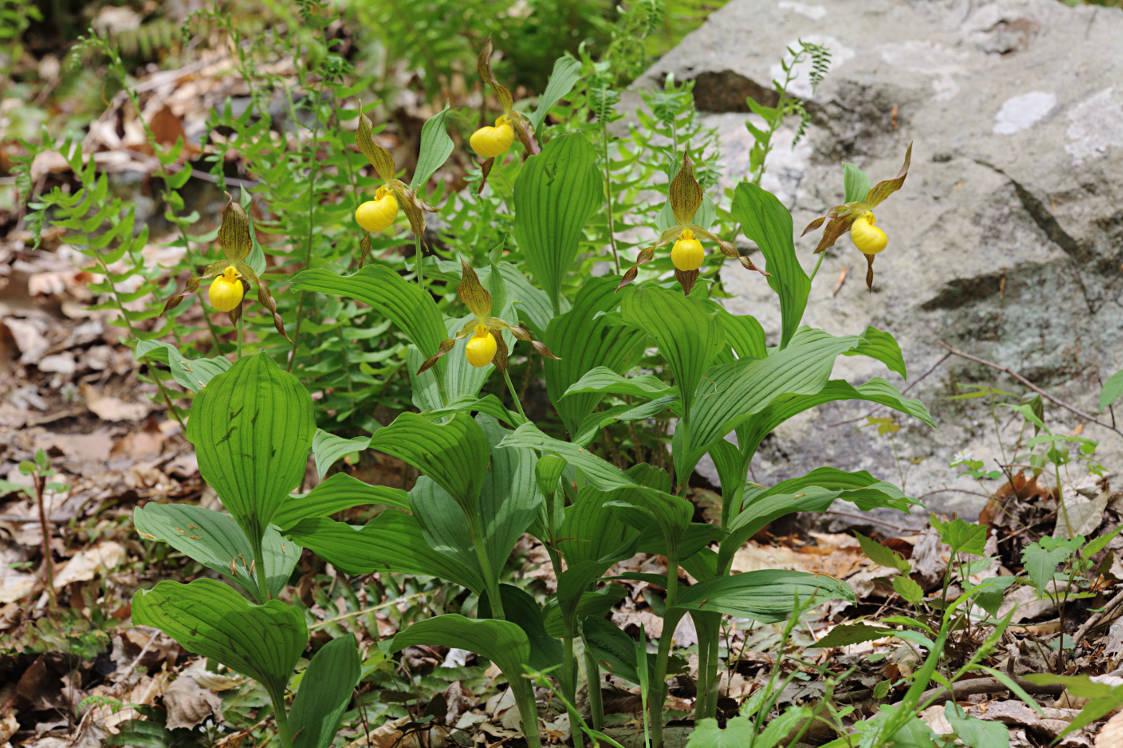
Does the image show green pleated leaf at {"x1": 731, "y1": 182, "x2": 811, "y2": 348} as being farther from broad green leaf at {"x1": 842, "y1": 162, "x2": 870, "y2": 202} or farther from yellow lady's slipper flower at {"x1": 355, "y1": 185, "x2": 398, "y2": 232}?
yellow lady's slipper flower at {"x1": 355, "y1": 185, "x2": 398, "y2": 232}

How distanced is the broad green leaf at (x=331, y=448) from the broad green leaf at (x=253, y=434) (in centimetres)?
7

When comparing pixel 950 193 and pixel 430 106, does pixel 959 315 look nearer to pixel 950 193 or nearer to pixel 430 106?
pixel 950 193

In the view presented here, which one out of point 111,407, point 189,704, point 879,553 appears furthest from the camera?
point 111,407

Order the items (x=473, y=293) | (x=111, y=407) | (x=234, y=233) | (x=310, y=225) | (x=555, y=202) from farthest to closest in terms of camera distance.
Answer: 1. (x=111, y=407)
2. (x=310, y=225)
3. (x=555, y=202)
4. (x=234, y=233)
5. (x=473, y=293)

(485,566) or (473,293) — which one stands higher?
(473,293)

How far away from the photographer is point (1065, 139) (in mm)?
2547

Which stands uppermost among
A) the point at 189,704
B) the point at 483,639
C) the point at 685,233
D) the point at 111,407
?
the point at 685,233

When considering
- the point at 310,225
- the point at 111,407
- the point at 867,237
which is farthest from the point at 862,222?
the point at 111,407

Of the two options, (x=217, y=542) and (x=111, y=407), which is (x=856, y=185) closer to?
(x=217, y=542)

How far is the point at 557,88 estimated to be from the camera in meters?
1.29

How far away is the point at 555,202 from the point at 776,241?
1.14 ft

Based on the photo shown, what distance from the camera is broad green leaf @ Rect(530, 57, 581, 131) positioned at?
1265mm

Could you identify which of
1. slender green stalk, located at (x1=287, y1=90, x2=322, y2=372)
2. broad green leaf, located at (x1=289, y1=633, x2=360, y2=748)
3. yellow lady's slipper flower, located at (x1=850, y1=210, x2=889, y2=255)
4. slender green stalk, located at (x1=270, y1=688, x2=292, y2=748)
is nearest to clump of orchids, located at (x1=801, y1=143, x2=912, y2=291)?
yellow lady's slipper flower, located at (x1=850, y1=210, x2=889, y2=255)

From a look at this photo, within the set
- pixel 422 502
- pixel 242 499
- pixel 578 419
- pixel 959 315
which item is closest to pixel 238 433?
pixel 242 499
